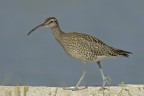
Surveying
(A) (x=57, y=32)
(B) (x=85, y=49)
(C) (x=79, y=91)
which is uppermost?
A: (A) (x=57, y=32)

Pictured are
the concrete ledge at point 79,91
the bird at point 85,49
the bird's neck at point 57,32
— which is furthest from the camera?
the bird's neck at point 57,32

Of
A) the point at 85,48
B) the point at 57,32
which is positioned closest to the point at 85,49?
the point at 85,48

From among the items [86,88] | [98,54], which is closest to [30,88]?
[86,88]

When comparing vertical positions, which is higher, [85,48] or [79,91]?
[85,48]

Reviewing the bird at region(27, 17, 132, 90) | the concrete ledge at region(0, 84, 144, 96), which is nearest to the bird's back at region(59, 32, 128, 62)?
the bird at region(27, 17, 132, 90)

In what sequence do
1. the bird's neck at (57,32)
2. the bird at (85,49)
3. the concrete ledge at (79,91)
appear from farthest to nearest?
the bird's neck at (57,32) < the bird at (85,49) < the concrete ledge at (79,91)

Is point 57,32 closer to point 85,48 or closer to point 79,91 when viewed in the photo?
point 85,48

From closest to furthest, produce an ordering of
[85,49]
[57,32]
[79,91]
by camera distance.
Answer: [79,91], [85,49], [57,32]

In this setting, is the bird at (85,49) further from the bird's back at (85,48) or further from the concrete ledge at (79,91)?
the concrete ledge at (79,91)

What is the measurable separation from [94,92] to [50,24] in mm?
3014

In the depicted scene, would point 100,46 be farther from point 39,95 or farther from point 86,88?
point 39,95

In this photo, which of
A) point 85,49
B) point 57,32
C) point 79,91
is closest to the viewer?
point 79,91

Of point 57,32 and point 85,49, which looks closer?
point 85,49

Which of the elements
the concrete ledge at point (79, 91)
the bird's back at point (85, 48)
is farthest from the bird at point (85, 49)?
the concrete ledge at point (79, 91)
